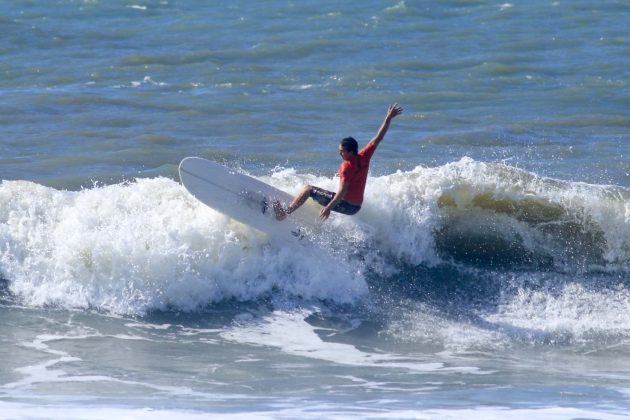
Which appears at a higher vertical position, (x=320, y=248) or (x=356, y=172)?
(x=356, y=172)

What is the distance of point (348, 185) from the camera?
10.4m

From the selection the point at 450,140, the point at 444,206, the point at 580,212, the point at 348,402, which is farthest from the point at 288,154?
the point at 348,402

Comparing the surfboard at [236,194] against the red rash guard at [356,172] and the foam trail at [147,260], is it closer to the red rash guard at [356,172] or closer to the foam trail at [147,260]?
the foam trail at [147,260]

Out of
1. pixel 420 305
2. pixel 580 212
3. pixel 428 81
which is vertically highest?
pixel 428 81

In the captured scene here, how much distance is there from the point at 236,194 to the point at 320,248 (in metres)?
1.07

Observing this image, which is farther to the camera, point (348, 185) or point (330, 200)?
point (330, 200)

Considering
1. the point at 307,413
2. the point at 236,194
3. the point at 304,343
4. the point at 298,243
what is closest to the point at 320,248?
the point at 298,243

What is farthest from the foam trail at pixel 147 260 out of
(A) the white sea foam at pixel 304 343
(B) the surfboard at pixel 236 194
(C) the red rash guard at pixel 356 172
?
(C) the red rash guard at pixel 356 172

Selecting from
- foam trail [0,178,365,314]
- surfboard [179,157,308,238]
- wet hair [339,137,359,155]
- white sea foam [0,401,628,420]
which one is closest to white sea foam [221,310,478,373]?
foam trail [0,178,365,314]

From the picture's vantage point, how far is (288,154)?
1521 cm

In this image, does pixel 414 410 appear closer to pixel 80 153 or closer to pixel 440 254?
pixel 440 254

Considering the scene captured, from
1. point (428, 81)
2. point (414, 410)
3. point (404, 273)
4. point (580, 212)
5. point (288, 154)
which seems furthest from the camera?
point (428, 81)

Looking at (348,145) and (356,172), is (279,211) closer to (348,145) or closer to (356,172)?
(356,172)

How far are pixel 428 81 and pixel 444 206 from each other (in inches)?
328
